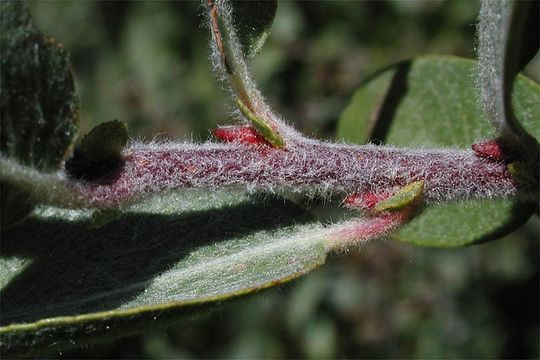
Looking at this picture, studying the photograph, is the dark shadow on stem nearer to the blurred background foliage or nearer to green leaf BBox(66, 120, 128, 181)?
green leaf BBox(66, 120, 128, 181)

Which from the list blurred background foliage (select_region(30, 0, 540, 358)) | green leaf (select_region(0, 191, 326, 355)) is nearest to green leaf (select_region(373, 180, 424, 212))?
green leaf (select_region(0, 191, 326, 355))

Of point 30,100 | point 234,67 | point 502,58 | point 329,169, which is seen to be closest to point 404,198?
point 329,169

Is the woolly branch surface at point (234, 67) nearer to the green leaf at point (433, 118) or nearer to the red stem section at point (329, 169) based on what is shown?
the red stem section at point (329, 169)

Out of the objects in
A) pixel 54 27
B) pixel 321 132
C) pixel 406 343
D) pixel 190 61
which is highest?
pixel 54 27

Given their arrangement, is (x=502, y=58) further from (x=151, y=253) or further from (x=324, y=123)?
(x=324, y=123)

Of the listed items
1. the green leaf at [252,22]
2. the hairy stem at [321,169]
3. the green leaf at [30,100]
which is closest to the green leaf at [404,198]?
the hairy stem at [321,169]

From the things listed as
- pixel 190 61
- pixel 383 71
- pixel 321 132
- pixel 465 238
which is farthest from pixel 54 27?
pixel 465 238

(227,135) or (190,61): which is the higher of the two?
(227,135)

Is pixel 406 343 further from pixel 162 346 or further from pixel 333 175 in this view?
pixel 333 175
